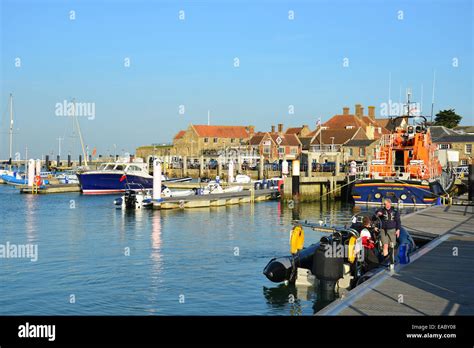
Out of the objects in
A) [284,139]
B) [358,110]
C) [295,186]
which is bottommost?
[295,186]

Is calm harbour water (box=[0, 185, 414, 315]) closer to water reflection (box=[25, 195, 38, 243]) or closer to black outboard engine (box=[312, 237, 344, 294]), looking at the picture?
water reflection (box=[25, 195, 38, 243])

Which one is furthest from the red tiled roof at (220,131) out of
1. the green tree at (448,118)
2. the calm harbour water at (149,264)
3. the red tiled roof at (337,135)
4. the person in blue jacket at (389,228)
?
the person in blue jacket at (389,228)

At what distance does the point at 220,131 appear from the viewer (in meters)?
132

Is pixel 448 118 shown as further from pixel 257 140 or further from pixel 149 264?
pixel 149 264

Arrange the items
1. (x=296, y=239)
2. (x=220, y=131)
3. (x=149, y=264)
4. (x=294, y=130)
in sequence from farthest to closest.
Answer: (x=220, y=131) < (x=294, y=130) < (x=149, y=264) < (x=296, y=239)

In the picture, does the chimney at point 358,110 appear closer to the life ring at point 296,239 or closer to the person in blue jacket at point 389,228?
the person in blue jacket at point 389,228

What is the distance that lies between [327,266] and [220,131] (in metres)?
114

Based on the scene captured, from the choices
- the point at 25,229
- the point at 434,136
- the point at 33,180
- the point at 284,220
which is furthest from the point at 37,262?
the point at 434,136

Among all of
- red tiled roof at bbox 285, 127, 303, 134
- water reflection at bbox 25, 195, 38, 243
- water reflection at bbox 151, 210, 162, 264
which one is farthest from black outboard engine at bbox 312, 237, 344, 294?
red tiled roof at bbox 285, 127, 303, 134

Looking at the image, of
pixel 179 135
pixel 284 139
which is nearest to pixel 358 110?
pixel 284 139

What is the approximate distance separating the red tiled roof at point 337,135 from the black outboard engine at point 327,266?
3260 inches
